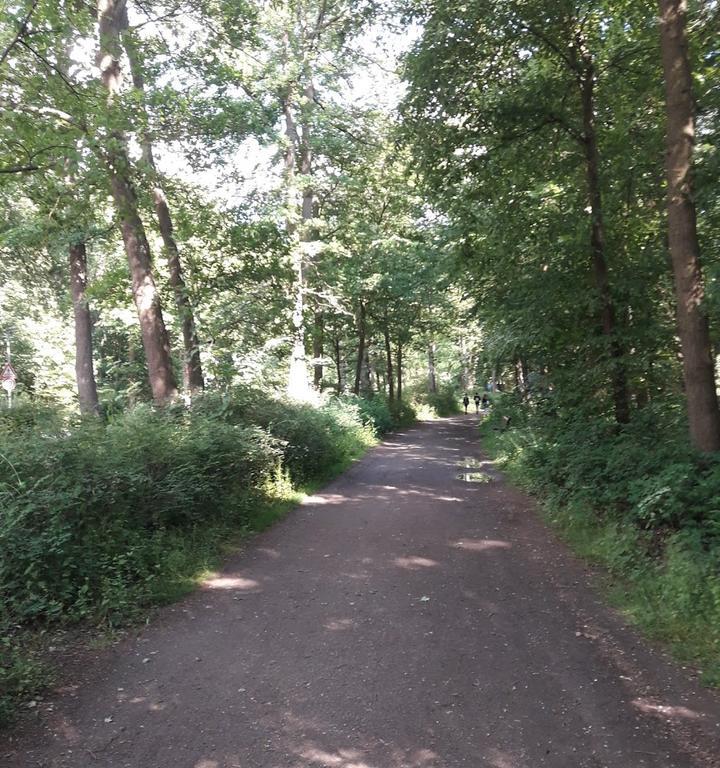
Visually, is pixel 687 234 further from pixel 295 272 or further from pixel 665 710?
pixel 295 272

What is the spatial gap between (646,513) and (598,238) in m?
4.89

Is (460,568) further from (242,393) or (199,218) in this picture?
(199,218)

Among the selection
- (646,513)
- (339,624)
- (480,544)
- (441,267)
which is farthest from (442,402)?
(339,624)

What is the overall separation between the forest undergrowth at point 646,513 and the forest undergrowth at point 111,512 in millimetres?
4500

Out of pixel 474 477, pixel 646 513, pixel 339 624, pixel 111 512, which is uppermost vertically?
pixel 111 512

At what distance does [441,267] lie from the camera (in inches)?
486

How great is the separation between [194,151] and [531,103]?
7092mm

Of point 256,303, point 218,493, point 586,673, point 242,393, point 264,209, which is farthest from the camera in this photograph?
point 264,209

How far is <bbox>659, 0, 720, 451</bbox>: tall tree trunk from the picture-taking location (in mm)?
6527

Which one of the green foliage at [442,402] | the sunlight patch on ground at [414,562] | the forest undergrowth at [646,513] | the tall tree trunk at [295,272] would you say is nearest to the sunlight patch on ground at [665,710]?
the forest undergrowth at [646,513]

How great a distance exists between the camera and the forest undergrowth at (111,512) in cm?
496

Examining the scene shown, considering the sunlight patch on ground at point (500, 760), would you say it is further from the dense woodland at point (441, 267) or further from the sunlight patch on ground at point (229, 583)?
the sunlight patch on ground at point (229, 583)

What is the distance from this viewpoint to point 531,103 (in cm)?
946

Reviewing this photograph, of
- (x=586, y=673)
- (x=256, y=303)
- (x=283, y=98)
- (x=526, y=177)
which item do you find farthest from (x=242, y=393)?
(x=283, y=98)
